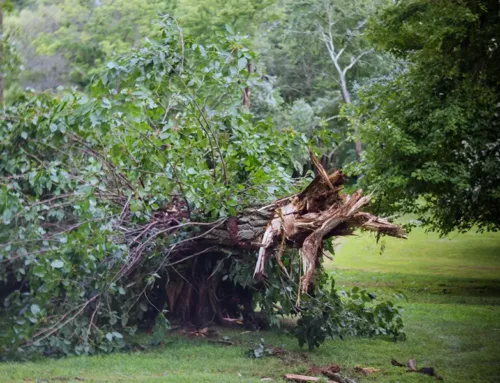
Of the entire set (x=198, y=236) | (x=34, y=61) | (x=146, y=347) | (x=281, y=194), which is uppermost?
(x=34, y=61)

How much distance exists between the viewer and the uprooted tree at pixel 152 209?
7836mm

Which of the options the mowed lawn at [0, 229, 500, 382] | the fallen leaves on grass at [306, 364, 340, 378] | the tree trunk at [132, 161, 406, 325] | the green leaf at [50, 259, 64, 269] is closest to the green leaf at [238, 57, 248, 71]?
the tree trunk at [132, 161, 406, 325]

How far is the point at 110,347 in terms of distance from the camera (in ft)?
26.8

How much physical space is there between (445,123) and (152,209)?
5.82 m

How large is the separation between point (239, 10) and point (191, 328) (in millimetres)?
19685

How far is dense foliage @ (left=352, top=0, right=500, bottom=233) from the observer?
12648mm

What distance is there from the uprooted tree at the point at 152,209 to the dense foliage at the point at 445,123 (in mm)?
3960

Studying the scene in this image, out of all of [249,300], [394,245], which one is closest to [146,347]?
[249,300]

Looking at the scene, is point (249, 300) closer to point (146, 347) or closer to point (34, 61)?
point (146, 347)

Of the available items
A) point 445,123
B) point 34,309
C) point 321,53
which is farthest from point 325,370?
point 321,53

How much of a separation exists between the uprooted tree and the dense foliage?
3.96 m

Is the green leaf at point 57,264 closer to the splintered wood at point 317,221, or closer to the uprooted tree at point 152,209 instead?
the uprooted tree at point 152,209

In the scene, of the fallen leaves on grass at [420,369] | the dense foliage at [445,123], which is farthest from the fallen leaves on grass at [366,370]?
the dense foliage at [445,123]

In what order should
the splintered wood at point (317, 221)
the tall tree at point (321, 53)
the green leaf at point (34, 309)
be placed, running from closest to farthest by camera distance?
the splintered wood at point (317, 221), the green leaf at point (34, 309), the tall tree at point (321, 53)
